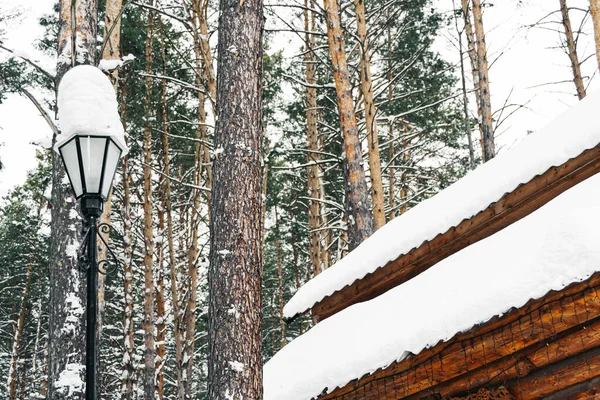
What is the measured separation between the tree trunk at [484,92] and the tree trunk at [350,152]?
2992 mm

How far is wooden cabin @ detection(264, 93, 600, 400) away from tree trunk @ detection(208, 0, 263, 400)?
55 centimetres

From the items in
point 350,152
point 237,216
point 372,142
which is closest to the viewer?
point 237,216

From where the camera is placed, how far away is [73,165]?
10.5 ft

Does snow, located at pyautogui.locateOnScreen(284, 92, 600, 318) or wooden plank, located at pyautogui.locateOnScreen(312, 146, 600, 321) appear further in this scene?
wooden plank, located at pyautogui.locateOnScreen(312, 146, 600, 321)

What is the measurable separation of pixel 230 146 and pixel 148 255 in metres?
9.59

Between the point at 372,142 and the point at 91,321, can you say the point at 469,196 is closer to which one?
the point at 91,321

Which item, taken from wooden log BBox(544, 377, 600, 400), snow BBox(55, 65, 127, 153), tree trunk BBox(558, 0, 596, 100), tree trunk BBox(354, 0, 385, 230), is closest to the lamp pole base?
snow BBox(55, 65, 127, 153)

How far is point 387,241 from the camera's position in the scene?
4.86m

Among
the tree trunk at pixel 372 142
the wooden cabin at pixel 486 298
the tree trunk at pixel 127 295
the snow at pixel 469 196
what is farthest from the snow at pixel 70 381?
the tree trunk at pixel 127 295

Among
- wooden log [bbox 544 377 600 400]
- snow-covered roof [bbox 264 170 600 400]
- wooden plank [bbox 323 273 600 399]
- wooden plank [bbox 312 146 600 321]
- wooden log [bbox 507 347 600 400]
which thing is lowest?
wooden log [bbox 544 377 600 400]

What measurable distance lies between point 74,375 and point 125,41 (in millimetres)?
12429

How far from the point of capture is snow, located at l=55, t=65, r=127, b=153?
3193mm

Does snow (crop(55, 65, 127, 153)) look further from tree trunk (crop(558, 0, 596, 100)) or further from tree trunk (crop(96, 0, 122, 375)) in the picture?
tree trunk (crop(558, 0, 596, 100))

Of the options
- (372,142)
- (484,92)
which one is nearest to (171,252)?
(372,142)
